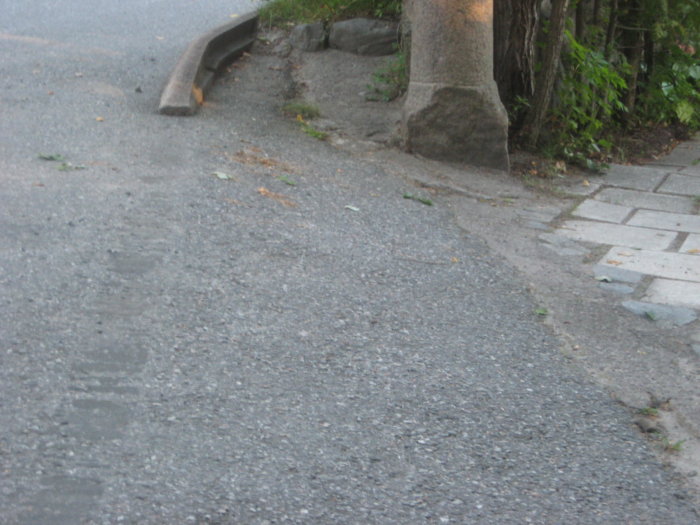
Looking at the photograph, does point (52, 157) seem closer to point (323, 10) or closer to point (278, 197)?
point (278, 197)

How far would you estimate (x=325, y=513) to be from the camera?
240cm

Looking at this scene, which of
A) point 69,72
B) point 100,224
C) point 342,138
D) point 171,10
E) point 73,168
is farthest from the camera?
point 171,10

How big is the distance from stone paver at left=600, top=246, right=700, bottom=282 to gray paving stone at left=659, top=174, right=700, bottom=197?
177 cm

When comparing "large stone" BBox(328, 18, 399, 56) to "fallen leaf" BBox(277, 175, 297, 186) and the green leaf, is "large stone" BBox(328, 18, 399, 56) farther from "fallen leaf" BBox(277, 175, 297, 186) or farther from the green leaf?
the green leaf

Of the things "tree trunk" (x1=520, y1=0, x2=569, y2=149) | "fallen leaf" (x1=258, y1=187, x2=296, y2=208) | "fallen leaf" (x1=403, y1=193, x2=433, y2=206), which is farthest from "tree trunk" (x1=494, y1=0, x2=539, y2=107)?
"fallen leaf" (x1=258, y1=187, x2=296, y2=208)

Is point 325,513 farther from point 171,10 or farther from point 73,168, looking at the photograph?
point 171,10

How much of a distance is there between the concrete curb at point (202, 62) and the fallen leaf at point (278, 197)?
1.62m

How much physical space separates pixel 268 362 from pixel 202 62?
15.6 ft

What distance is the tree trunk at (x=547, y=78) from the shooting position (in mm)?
6641

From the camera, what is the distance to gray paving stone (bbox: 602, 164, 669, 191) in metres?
6.84

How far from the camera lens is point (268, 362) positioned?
10.4ft

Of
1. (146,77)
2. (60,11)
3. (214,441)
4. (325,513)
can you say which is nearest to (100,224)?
(214,441)

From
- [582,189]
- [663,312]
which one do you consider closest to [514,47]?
[582,189]

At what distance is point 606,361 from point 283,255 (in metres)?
1.55
